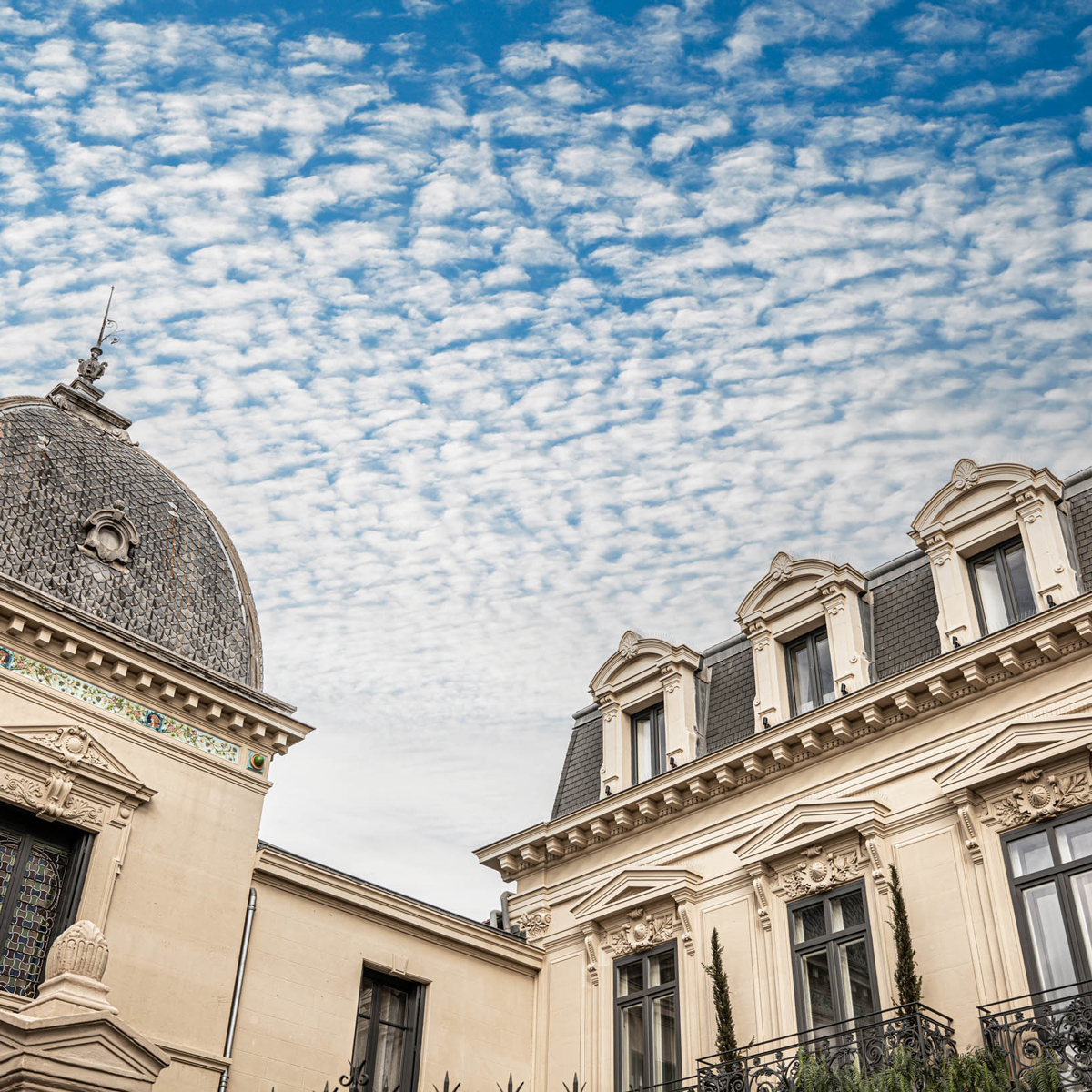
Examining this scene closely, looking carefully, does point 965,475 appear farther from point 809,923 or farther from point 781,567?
point 809,923

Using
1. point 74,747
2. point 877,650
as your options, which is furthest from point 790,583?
point 74,747

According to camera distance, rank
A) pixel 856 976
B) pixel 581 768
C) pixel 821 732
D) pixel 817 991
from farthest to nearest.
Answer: pixel 581 768 < pixel 821 732 < pixel 817 991 < pixel 856 976

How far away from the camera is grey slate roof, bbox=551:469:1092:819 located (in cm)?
1695

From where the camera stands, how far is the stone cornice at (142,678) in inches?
618

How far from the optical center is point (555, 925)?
66.5 ft

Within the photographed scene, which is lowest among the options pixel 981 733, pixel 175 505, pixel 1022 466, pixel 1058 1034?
pixel 1058 1034

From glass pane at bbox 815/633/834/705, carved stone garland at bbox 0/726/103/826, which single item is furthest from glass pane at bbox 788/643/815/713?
carved stone garland at bbox 0/726/103/826

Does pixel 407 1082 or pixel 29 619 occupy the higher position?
pixel 29 619

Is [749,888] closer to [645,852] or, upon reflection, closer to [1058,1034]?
[645,852]

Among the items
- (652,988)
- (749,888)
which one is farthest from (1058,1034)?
(652,988)

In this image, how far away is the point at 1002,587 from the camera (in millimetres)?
16984

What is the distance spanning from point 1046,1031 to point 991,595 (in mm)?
6046

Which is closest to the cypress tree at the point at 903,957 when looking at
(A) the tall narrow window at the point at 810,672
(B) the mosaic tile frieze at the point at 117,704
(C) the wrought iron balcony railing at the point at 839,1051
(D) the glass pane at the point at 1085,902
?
(C) the wrought iron balcony railing at the point at 839,1051

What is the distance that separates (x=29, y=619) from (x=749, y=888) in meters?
10.5
